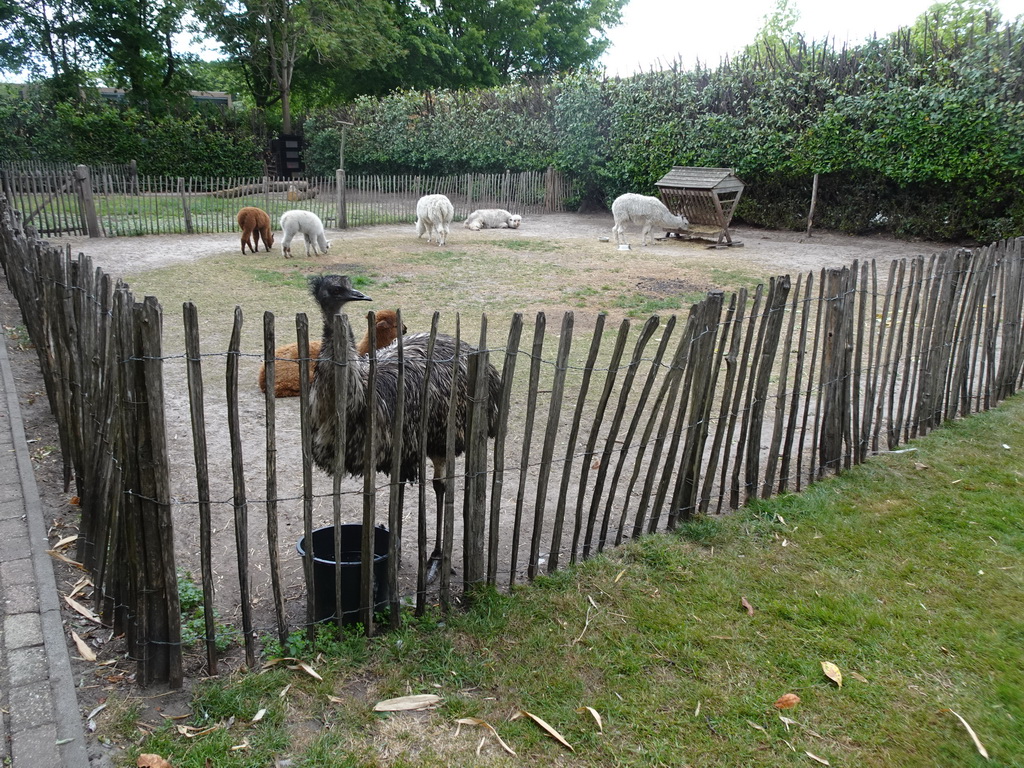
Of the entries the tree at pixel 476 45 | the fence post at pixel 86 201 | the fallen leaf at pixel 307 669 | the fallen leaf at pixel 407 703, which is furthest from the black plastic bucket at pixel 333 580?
the tree at pixel 476 45

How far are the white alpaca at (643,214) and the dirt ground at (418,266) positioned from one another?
0.43 meters

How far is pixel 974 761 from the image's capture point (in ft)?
9.19

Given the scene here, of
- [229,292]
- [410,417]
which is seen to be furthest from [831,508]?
[229,292]

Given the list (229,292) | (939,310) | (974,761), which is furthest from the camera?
(229,292)

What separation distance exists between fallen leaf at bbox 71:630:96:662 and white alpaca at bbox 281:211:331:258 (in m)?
11.5

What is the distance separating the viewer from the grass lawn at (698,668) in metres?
2.82

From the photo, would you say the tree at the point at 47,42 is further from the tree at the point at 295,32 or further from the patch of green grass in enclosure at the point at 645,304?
the patch of green grass in enclosure at the point at 645,304

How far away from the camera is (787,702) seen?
307 cm

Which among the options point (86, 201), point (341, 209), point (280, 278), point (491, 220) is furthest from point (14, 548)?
point (491, 220)

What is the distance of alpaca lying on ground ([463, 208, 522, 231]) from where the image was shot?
19891 millimetres

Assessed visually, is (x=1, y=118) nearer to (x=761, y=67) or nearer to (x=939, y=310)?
(x=761, y=67)

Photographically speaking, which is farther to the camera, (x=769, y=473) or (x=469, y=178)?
(x=469, y=178)

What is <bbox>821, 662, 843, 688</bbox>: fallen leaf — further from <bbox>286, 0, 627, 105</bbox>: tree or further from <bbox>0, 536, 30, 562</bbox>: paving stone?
<bbox>286, 0, 627, 105</bbox>: tree

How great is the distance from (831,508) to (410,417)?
8.88 feet
